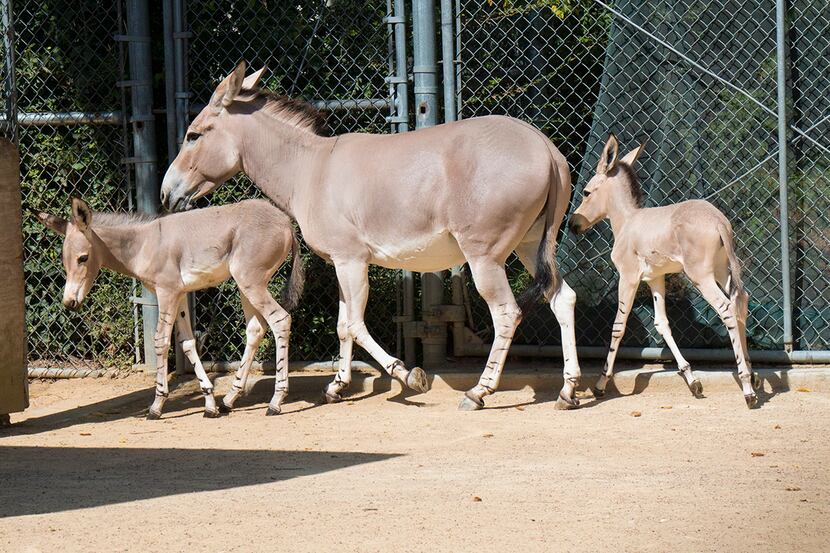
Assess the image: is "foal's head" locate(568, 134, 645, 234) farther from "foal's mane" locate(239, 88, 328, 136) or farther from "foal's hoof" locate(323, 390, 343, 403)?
"foal's hoof" locate(323, 390, 343, 403)

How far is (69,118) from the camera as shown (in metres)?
9.05

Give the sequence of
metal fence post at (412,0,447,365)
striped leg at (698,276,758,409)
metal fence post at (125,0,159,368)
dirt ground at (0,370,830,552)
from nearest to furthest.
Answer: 1. dirt ground at (0,370,830,552)
2. striped leg at (698,276,758,409)
3. metal fence post at (412,0,447,365)
4. metal fence post at (125,0,159,368)

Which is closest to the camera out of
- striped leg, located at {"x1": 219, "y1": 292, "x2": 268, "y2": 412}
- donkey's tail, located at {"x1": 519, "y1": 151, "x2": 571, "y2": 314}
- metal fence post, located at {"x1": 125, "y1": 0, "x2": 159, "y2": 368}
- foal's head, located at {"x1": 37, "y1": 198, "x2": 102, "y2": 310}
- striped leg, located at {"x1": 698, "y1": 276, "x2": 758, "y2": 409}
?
striped leg, located at {"x1": 698, "y1": 276, "x2": 758, "y2": 409}

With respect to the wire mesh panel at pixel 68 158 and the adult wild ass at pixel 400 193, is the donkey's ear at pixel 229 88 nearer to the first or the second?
the adult wild ass at pixel 400 193

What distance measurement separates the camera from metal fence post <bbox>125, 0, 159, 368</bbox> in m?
8.75

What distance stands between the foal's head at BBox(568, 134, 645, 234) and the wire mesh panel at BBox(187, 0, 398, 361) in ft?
5.48

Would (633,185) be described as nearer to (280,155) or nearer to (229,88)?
(280,155)

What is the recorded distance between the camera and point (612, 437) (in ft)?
A: 21.4

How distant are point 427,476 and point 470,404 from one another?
211 cm

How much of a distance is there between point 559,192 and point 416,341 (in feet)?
6.92

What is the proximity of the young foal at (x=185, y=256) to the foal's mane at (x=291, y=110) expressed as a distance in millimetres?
721

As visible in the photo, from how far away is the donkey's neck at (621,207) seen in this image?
7.94 m

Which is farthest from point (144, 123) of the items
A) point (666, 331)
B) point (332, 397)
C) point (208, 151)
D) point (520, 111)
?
point (666, 331)

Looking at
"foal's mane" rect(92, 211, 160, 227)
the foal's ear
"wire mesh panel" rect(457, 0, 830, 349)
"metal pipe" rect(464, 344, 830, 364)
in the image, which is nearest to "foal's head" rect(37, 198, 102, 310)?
"foal's mane" rect(92, 211, 160, 227)
